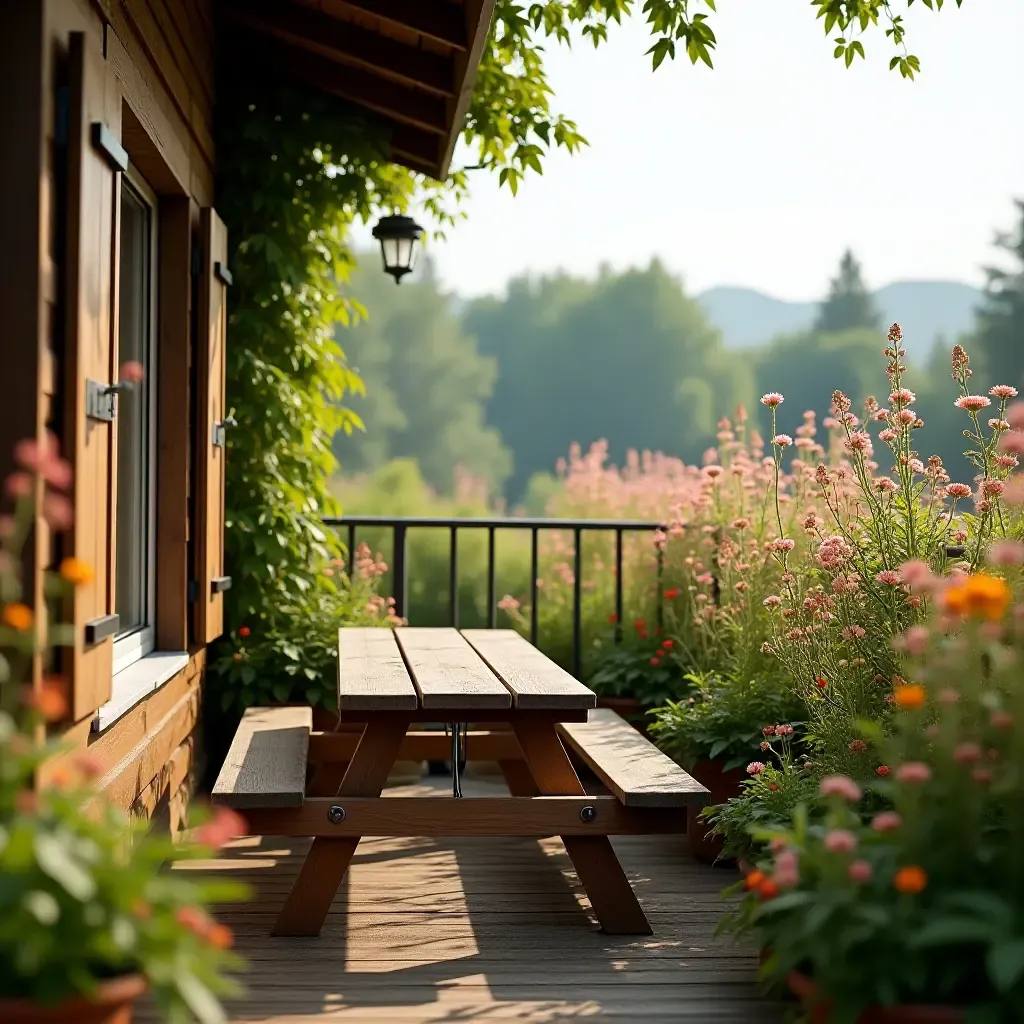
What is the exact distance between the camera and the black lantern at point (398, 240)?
585 centimetres

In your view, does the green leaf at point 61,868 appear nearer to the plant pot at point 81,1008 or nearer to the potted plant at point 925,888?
the plant pot at point 81,1008

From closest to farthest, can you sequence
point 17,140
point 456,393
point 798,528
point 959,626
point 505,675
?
point 17,140, point 959,626, point 505,675, point 798,528, point 456,393

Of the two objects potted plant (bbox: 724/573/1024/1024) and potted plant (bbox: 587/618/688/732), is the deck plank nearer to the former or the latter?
potted plant (bbox: 587/618/688/732)

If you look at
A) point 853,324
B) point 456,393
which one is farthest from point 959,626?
point 853,324

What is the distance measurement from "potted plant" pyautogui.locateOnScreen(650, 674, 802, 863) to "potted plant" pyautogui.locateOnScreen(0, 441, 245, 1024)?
2.55m

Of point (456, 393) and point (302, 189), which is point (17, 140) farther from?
point (456, 393)

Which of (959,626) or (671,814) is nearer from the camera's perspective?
(959,626)

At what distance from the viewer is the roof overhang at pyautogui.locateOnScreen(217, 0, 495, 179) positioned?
448 centimetres

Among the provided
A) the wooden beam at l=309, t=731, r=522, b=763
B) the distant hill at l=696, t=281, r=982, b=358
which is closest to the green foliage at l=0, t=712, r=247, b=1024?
the wooden beam at l=309, t=731, r=522, b=763

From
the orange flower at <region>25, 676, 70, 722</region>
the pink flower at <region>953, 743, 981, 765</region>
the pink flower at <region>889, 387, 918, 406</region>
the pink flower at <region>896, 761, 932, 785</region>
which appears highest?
the pink flower at <region>889, 387, 918, 406</region>

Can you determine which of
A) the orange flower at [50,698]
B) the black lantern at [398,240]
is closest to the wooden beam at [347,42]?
the black lantern at [398,240]

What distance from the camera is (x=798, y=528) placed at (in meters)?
5.04

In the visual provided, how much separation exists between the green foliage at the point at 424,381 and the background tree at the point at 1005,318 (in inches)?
530

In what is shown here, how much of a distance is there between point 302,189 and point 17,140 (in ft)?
10.6
